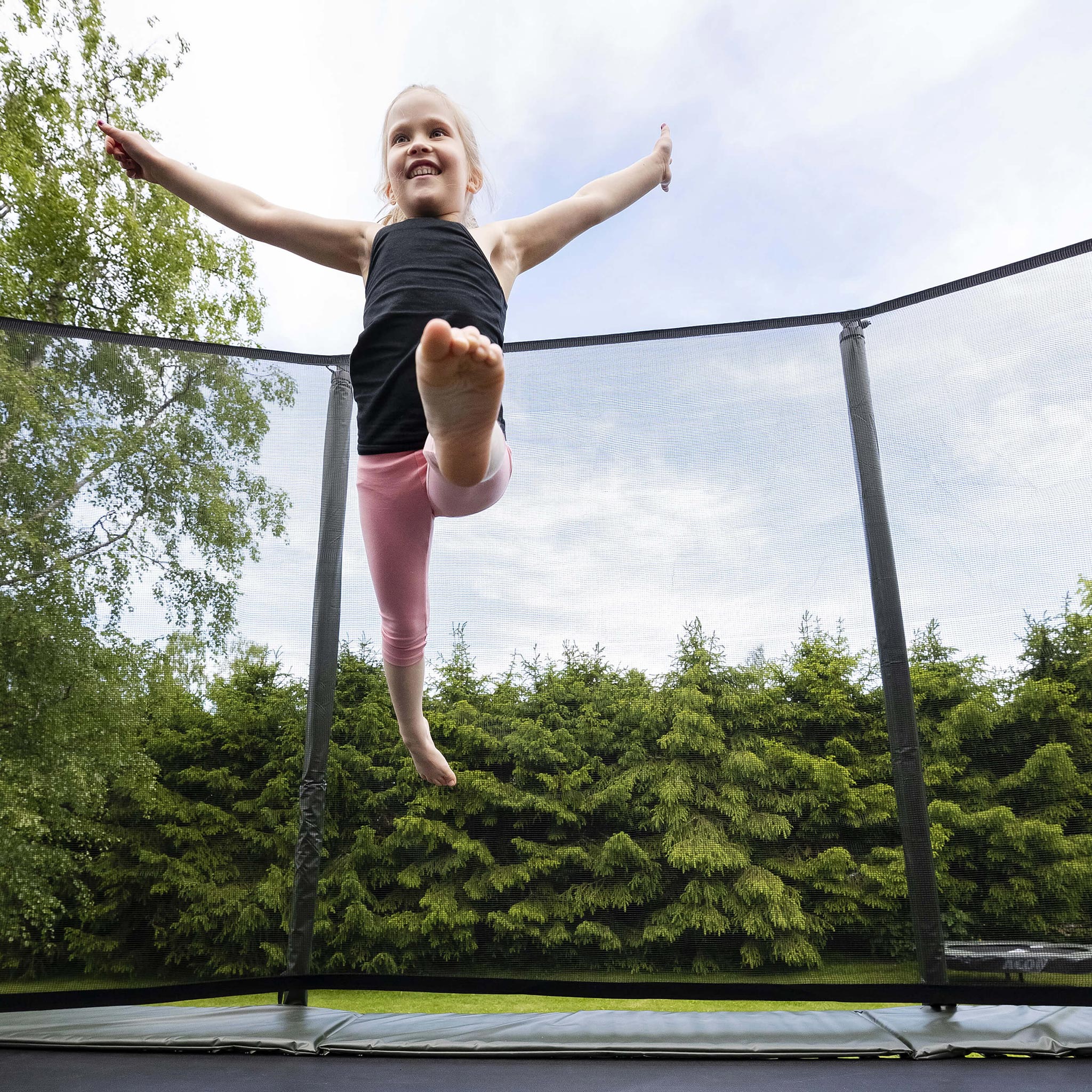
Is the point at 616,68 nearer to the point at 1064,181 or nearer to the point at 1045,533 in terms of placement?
the point at 1064,181

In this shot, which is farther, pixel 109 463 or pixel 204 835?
pixel 109 463

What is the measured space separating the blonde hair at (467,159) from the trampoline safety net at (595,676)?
3.61ft

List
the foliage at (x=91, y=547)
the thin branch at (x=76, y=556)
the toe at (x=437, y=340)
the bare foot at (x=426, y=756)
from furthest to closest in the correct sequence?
the thin branch at (x=76, y=556)
the foliage at (x=91, y=547)
the bare foot at (x=426, y=756)
the toe at (x=437, y=340)

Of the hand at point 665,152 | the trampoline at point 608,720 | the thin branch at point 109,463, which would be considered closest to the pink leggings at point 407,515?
the hand at point 665,152

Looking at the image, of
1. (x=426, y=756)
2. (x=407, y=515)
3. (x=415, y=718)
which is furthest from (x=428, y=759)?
(x=407, y=515)

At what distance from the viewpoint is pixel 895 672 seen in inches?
76.8

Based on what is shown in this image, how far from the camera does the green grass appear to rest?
2.03 meters

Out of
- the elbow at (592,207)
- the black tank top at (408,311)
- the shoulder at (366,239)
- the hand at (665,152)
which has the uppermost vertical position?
the hand at (665,152)

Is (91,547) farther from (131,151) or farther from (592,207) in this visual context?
(592,207)

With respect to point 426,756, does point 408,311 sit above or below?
above

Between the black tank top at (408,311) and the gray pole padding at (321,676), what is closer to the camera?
the black tank top at (408,311)

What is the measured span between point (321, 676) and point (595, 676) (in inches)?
31.7

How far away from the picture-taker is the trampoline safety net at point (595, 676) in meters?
1.87

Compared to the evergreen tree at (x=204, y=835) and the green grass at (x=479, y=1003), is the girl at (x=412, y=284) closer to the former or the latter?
the evergreen tree at (x=204, y=835)
